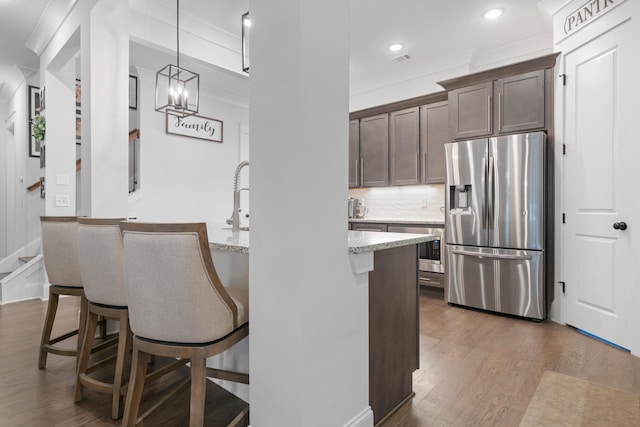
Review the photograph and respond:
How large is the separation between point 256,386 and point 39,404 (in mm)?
1389

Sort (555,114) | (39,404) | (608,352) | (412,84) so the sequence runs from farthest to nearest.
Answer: (412,84)
(555,114)
(608,352)
(39,404)

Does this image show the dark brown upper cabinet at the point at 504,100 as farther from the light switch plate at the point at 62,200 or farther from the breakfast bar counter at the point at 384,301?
the light switch plate at the point at 62,200

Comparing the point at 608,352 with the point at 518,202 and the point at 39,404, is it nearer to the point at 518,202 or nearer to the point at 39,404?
the point at 518,202

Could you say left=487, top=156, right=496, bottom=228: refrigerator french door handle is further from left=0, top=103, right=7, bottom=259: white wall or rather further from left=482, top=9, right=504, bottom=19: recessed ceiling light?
left=0, top=103, right=7, bottom=259: white wall

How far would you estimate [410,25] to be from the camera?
3.81 metres

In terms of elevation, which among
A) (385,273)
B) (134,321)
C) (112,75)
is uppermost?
(112,75)

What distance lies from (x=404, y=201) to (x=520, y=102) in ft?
6.59

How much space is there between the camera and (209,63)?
3.98 meters

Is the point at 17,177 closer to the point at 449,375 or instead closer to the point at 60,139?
the point at 60,139

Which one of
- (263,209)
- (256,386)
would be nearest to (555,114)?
(263,209)

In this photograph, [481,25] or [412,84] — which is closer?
[481,25]

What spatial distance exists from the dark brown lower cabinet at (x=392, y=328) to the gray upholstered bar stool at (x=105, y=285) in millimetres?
1253

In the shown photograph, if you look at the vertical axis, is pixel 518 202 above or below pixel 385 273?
above

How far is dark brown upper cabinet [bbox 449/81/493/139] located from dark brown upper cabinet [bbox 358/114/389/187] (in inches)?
44.1
